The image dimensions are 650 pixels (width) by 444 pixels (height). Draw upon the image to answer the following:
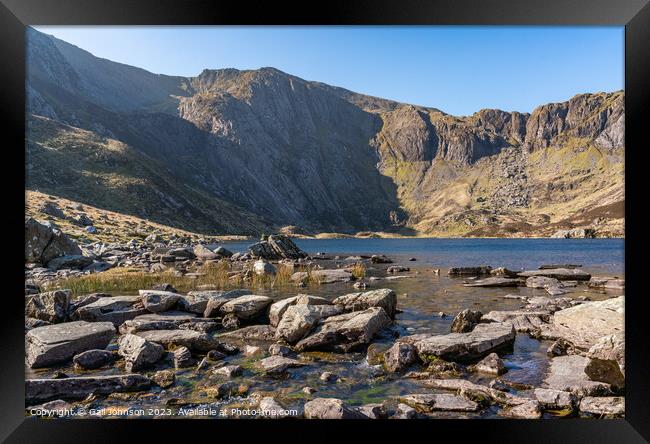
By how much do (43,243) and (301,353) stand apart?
29.7m

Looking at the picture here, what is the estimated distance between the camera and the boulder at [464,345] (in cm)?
1050

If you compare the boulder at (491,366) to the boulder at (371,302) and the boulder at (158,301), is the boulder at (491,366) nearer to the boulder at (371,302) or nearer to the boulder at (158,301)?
the boulder at (371,302)

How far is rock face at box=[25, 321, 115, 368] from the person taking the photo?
1008cm

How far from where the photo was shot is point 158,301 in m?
15.6

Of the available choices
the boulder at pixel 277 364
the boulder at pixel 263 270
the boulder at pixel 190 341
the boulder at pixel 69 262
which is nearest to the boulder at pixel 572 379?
the boulder at pixel 277 364

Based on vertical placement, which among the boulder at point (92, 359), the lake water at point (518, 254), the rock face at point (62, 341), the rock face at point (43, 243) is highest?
the rock face at point (43, 243)

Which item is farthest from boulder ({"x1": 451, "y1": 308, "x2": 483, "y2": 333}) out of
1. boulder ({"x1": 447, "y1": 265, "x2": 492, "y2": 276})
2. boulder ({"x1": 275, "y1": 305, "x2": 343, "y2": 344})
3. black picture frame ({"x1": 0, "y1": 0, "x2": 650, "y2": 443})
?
boulder ({"x1": 447, "y1": 265, "x2": 492, "y2": 276})

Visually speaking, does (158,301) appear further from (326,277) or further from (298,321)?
(326,277)

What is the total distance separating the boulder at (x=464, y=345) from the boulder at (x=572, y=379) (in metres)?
1.48

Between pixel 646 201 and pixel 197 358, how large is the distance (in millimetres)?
11640

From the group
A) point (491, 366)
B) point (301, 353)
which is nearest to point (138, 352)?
point (301, 353)

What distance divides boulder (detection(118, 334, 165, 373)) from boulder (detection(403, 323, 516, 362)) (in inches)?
302

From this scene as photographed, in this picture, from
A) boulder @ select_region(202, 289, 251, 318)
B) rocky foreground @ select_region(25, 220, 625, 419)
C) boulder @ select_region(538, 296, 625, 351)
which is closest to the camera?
rocky foreground @ select_region(25, 220, 625, 419)

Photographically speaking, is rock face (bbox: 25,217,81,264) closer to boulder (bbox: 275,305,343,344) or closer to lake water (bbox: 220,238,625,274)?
boulder (bbox: 275,305,343,344)
